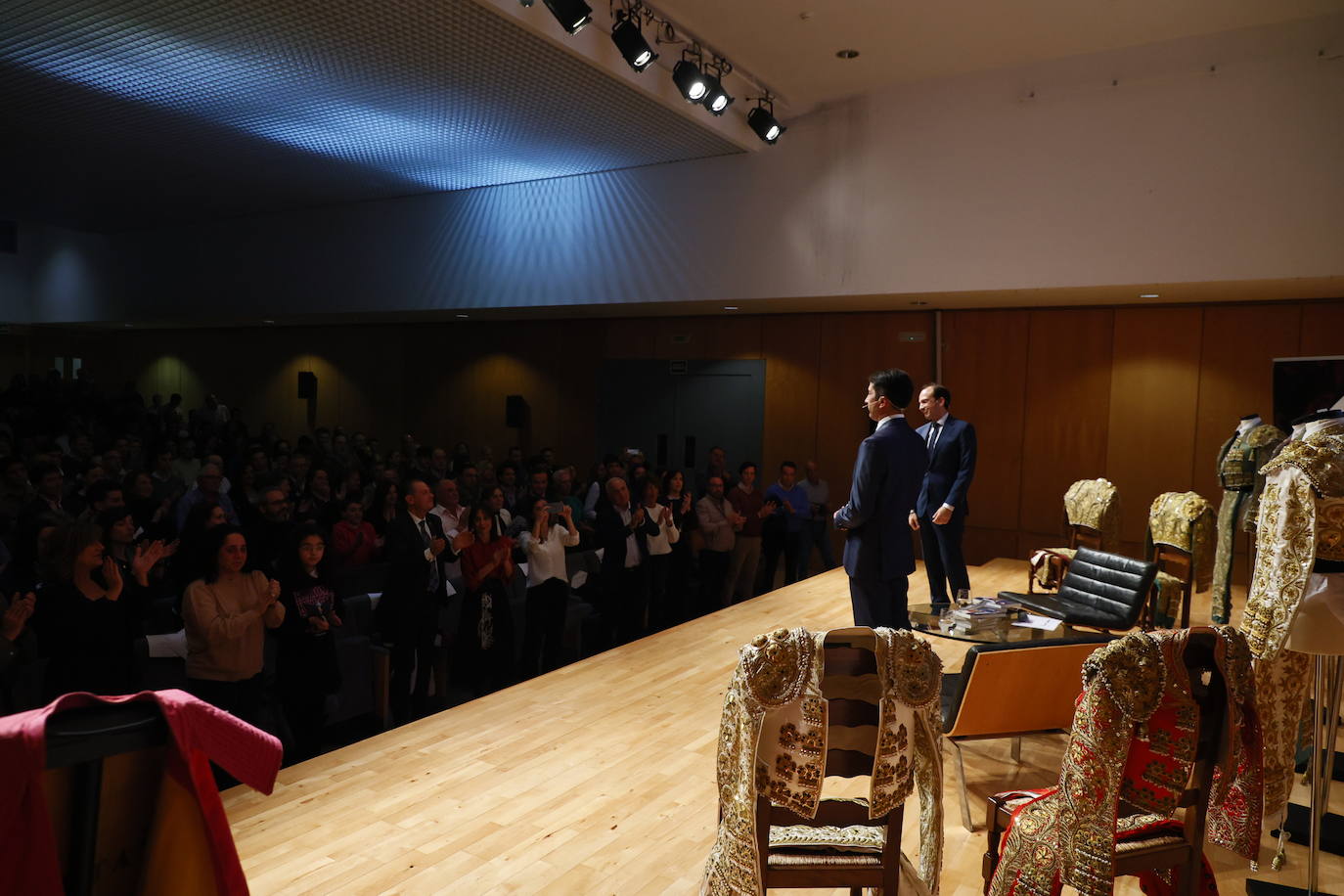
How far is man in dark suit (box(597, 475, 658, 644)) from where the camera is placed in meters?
6.57

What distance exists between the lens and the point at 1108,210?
7.20 meters

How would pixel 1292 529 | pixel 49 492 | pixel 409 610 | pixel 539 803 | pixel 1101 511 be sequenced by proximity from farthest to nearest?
pixel 1101 511
pixel 49 492
pixel 409 610
pixel 539 803
pixel 1292 529

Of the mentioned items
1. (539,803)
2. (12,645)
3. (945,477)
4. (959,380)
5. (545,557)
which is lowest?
(539,803)

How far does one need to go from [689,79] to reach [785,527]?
397 cm

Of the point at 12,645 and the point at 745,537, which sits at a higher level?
the point at 12,645

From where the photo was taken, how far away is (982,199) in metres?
7.65

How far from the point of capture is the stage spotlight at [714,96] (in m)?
7.20

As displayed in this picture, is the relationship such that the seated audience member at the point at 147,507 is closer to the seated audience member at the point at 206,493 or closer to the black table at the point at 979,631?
the seated audience member at the point at 206,493

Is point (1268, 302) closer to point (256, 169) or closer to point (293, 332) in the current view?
point (256, 169)

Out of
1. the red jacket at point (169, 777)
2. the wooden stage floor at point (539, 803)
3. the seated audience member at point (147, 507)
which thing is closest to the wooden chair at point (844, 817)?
the wooden stage floor at point (539, 803)

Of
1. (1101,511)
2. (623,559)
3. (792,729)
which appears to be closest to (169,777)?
(792,729)

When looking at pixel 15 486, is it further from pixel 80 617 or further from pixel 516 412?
pixel 516 412

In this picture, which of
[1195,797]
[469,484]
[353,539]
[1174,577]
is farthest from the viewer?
[469,484]

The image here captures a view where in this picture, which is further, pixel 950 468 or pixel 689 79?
pixel 689 79
